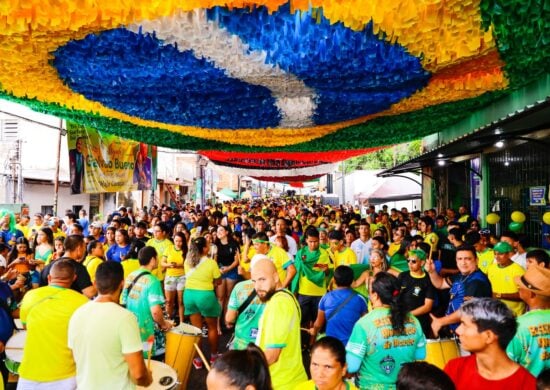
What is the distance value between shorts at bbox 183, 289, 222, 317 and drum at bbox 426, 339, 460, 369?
8.65 feet

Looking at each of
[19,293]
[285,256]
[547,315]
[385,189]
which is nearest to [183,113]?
[285,256]

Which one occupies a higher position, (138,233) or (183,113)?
(183,113)

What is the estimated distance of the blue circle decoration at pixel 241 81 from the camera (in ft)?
11.6

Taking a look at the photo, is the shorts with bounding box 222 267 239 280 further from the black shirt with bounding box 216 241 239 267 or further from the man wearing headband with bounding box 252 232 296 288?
the man wearing headband with bounding box 252 232 296 288

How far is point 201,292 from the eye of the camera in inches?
221

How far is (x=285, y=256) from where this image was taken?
640 centimetres

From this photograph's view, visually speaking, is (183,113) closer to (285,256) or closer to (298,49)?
(285,256)

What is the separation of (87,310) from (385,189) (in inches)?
624

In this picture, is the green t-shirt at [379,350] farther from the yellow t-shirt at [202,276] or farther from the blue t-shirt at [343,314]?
the yellow t-shirt at [202,276]

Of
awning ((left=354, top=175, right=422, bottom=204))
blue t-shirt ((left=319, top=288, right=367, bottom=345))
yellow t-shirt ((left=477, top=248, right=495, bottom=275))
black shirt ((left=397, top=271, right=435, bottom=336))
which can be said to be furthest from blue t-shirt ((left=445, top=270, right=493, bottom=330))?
awning ((left=354, top=175, right=422, bottom=204))

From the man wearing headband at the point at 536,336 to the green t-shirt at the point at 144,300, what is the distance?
8.92 ft

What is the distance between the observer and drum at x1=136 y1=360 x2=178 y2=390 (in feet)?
10.7

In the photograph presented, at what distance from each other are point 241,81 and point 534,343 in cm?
349

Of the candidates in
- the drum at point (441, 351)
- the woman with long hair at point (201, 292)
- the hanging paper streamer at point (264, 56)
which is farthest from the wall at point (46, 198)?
the drum at point (441, 351)
